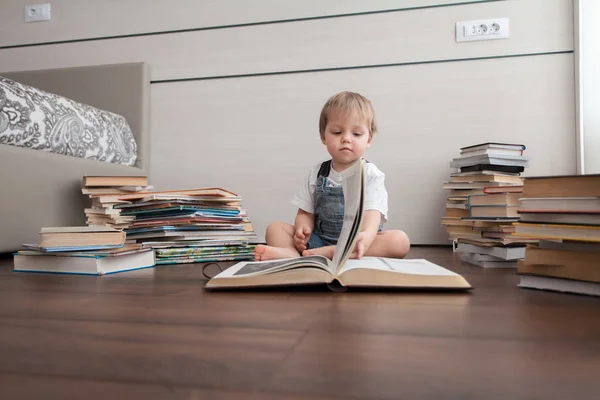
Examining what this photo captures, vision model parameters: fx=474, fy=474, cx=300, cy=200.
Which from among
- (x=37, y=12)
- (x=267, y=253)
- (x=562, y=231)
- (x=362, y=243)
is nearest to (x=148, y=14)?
(x=37, y=12)

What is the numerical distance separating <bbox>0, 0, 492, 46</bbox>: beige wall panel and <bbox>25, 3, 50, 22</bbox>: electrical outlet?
0.03 m

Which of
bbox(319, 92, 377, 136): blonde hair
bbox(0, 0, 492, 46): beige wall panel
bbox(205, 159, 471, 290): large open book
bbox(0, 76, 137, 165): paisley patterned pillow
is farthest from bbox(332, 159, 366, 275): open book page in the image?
bbox(0, 0, 492, 46): beige wall panel

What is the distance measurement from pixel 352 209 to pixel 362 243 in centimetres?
29

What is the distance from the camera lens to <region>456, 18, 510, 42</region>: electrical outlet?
2.24m

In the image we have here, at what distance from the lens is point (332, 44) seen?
242cm

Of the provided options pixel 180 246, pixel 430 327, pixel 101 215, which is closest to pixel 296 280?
pixel 430 327

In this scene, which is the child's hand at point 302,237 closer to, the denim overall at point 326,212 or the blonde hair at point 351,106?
the denim overall at point 326,212

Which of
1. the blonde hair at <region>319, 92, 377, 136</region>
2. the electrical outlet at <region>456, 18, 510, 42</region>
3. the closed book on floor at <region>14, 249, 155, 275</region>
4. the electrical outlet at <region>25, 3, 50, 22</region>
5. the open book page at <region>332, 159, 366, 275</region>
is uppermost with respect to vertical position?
the electrical outlet at <region>25, 3, 50, 22</region>

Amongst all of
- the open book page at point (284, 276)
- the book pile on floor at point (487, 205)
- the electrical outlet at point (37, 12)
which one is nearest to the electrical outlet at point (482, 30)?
the book pile on floor at point (487, 205)

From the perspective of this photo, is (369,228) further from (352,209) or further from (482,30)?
(482,30)

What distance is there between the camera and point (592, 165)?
2.12 m

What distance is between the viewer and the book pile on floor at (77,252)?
4.18 feet

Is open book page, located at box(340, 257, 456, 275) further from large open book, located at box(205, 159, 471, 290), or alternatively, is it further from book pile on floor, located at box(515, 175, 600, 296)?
book pile on floor, located at box(515, 175, 600, 296)

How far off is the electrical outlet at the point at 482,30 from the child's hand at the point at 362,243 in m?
1.37
